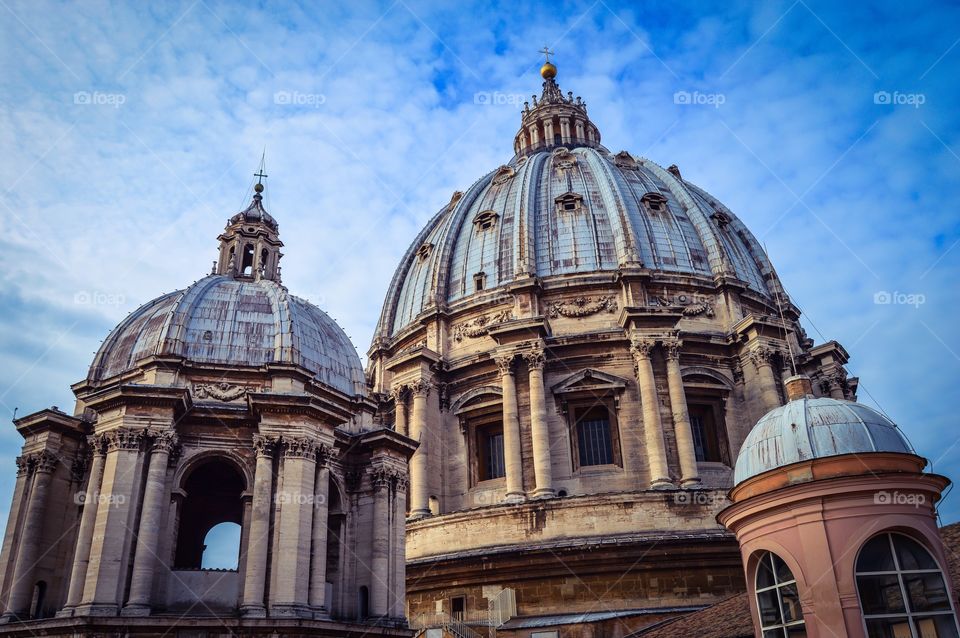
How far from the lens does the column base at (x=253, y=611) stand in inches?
811

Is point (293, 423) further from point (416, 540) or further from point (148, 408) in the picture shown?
point (416, 540)

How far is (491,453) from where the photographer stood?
37.0 meters

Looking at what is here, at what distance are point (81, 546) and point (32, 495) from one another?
3743mm

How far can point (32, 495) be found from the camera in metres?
23.7

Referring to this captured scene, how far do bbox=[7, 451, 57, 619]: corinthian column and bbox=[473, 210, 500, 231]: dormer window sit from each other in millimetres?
26955

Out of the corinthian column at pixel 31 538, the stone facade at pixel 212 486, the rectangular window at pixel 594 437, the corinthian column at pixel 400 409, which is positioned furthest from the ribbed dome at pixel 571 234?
the corinthian column at pixel 31 538

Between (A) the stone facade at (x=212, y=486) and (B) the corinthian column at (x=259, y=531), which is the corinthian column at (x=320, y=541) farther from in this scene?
(B) the corinthian column at (x=259, y=531)

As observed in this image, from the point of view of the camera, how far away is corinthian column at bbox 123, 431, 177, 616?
20594 mm

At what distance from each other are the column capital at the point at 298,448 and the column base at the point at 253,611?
414 centimetres

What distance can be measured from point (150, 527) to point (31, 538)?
15.8ft

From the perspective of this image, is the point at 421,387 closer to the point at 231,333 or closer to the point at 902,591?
the point at 231,333

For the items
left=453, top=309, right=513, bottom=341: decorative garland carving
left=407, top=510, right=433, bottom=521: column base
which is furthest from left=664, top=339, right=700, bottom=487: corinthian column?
left=407, top=510, right=433, bottom=521: column base

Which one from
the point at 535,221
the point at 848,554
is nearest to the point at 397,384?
the point at 535,221

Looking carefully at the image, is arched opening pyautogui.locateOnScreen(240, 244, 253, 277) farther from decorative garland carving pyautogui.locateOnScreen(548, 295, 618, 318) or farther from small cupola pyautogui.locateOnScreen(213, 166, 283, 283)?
decorative garland carving pyautogui.locateOnScreen(548, 295, 618, 318)
